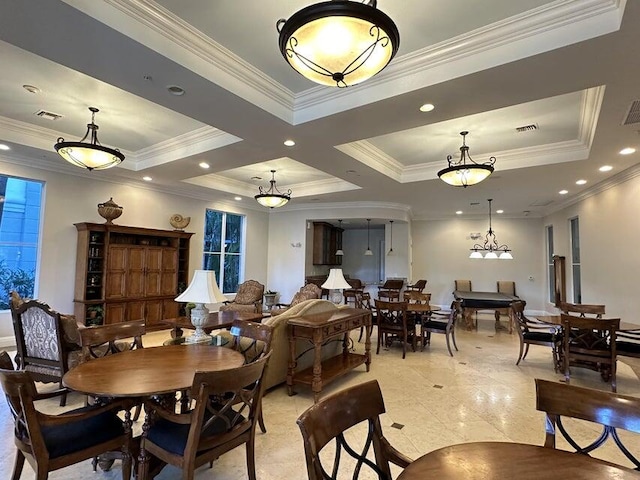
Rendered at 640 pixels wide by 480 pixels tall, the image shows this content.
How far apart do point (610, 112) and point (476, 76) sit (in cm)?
182

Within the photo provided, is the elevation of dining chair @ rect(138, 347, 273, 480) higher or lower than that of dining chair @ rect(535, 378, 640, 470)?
lower

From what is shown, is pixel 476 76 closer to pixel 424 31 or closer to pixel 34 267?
pixel 424 31

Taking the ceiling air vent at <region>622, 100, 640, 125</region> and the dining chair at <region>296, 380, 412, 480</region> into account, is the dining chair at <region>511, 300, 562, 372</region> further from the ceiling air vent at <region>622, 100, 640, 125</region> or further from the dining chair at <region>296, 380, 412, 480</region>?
the dining chair at <region>296, 380, 412, 480</region>

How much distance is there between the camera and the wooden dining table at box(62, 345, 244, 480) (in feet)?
6.18

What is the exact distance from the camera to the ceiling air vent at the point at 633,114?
11.1 feet

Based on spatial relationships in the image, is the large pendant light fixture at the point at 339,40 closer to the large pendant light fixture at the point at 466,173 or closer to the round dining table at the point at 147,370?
the round dining table at the point at 147,370

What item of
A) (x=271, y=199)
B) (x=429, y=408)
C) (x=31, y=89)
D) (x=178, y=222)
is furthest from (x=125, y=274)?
(x=429, y=408)

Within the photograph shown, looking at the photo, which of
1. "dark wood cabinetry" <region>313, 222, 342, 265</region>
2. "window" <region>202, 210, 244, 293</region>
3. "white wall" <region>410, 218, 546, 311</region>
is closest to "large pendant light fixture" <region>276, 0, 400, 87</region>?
"window" <region>202, 210, 244, 293</region>

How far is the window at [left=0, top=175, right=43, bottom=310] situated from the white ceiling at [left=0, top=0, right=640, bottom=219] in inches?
21.1

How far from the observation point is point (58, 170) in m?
6.04

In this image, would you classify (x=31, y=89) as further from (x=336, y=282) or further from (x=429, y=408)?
(x=429, y=408)

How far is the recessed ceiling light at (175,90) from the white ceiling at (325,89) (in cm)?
6

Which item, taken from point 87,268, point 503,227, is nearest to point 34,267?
point 87,268

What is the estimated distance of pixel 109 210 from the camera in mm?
6145
